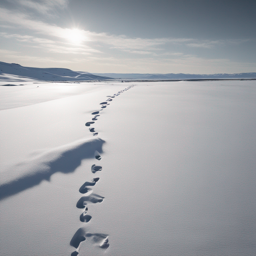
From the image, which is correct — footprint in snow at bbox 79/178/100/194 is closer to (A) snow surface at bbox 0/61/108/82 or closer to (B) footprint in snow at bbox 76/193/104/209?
(B) footprint in snow at bbox 76/193/104/209

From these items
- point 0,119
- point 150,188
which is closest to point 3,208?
point 150,188

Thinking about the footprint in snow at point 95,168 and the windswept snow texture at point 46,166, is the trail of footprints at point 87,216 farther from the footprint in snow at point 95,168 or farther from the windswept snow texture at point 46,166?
the windswept snow texture at point 46,166

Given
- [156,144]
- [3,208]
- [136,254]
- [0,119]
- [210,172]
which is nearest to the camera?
[136,254]

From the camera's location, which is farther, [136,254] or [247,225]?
[247,225]

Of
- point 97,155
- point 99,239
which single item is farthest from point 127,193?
point 97,155

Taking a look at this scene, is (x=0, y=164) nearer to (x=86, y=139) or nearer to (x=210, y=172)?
(x=86, y=139)

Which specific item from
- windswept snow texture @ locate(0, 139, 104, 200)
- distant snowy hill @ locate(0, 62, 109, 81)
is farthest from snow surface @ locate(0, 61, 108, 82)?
windswept snow texture @ locate(0, 139, 104, 200)

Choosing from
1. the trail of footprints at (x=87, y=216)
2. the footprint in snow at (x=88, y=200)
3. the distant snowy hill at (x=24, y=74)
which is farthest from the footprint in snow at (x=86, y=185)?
the distant snowy hill at (x=24, y=74)

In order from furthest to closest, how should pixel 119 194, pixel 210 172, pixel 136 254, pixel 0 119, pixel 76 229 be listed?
pixel 0 119 → pixel 210 172 → pixel 119 194 → pixel 76 229 → pixel 136 254
